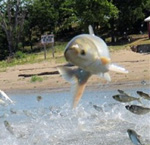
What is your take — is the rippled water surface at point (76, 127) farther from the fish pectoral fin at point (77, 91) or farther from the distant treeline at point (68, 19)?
the distant treeline at point (68, 19)

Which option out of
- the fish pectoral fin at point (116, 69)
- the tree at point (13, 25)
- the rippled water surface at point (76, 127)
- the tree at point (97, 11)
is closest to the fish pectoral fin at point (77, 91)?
the fish pectoral fin at point (116, 69)

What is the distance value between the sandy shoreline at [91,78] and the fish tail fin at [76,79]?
1387 centimetres

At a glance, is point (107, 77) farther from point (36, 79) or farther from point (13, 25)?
point (13, 25)

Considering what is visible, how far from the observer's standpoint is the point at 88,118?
10.2 metres

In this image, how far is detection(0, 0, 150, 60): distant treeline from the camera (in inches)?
1459

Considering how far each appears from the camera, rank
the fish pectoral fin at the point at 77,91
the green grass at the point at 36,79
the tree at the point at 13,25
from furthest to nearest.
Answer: the tree at the point at 13,25 < the green grass at the point at 36,79 < the fish pectoral fin at the point at 77,91

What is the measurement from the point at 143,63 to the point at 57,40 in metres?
26.3

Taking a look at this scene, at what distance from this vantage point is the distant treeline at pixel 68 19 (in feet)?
122

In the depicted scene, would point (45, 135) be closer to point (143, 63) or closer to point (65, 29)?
point (143, 63)

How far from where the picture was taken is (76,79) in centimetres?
175

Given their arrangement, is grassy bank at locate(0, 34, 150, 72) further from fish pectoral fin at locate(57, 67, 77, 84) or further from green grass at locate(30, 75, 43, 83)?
fish pectoral fin at locate(57, 67, 77, 84)

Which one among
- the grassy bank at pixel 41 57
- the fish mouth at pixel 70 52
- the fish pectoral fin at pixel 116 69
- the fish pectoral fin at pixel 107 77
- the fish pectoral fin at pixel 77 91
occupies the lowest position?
the grassy bank at pixel 41 57

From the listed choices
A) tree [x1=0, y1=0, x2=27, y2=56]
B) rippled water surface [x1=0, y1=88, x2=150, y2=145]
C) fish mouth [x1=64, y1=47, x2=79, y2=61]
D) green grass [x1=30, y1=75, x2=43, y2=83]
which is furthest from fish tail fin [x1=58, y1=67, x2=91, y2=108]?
tree [x1=0, y1=0, x2=27, y2=56]

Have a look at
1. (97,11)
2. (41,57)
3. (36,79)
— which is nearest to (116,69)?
(36,79)
